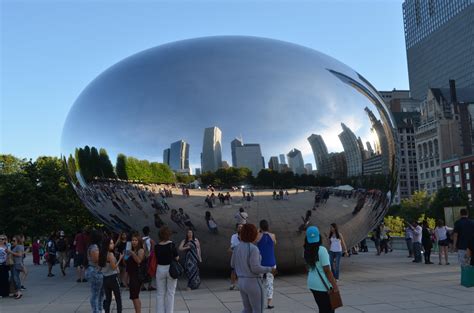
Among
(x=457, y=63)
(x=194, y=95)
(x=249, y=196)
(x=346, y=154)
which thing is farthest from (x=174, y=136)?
(x=457, y=63)

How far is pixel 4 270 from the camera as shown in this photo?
35.6 feet

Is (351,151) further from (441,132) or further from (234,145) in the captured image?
(441,132)

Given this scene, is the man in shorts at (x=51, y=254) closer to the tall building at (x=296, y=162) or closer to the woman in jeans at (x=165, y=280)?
the tall building at (x=296, y=162)

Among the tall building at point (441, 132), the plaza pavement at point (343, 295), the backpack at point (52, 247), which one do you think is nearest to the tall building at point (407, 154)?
the tall building at point (441, 132)

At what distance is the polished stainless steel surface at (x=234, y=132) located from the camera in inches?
410

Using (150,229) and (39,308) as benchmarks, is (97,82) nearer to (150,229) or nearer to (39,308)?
(150,229)

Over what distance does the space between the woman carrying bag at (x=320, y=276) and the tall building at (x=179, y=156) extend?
518 cm

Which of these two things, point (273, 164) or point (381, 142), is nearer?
point (273, 164)

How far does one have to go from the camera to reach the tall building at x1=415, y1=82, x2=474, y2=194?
124556 millimetres

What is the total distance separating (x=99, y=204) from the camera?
12.1 meters

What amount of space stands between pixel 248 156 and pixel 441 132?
127 metres

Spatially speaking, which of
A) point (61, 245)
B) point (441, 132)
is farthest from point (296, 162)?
point (441, 132)

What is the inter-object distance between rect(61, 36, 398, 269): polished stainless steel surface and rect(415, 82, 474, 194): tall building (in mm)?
118347

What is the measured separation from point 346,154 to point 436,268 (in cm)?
536
